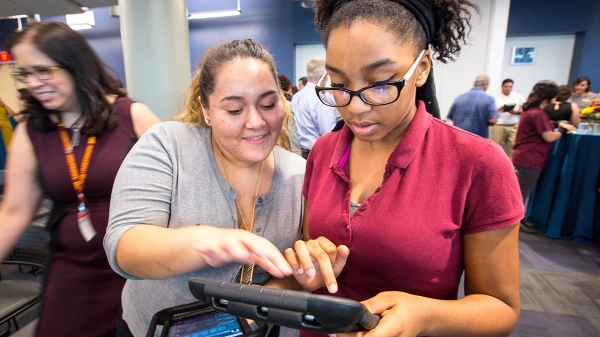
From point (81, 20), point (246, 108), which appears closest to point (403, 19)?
point (246, 108)

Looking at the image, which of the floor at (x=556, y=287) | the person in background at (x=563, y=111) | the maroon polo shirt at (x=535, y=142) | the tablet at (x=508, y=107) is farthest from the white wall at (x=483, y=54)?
the floor at (x=556, y=287)

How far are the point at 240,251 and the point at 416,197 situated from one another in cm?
39

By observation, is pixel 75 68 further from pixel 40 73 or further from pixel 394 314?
pixel 394 314

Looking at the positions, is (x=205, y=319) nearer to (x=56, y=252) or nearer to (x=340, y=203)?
(x=340, y=203)

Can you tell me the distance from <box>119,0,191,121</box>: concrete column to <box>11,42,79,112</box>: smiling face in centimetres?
161

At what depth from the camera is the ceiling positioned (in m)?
4.31

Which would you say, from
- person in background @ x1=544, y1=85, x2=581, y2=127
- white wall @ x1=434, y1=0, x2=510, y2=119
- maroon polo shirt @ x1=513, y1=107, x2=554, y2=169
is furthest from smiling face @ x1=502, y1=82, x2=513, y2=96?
maroon polo shirt @ x1=513, y1=107, x2=554, y2=169

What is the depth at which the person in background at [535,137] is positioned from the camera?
11.3 ft

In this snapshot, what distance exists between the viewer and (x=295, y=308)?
471mm

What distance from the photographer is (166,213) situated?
0.93 meters

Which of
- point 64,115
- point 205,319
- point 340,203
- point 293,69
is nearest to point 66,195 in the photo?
point 64,115

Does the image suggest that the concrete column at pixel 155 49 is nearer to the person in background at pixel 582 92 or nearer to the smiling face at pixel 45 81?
the smiling face at pixel 45 81

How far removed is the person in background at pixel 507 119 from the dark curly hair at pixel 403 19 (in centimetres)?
564

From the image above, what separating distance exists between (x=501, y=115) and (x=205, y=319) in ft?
21.1
